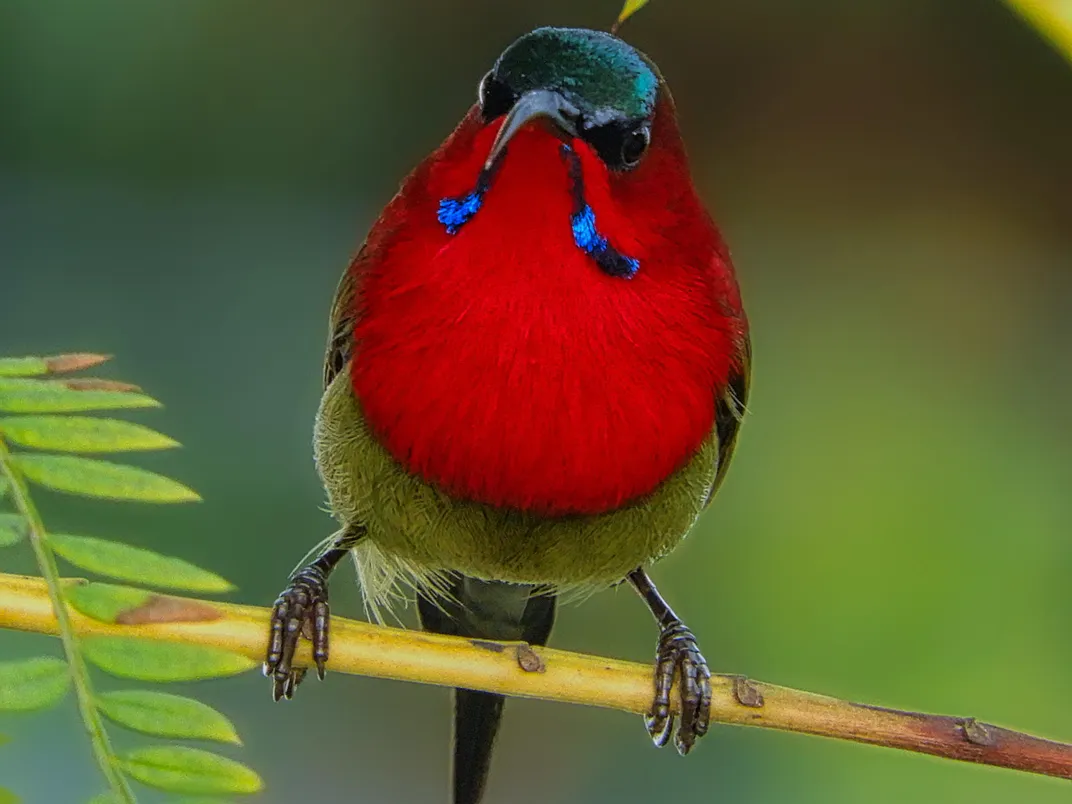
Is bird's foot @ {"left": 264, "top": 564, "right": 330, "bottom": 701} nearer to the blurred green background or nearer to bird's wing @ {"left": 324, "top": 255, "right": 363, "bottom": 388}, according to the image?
bird's wing @ {"left": 324, "top": 255, "right": 363, "bottom": 388}

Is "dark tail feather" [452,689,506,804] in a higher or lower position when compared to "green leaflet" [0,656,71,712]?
higher

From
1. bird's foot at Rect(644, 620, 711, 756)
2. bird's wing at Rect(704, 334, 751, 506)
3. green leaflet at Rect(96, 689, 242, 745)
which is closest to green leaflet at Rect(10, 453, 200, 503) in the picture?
green leaflet at Rect(96, 689, 242, 745)

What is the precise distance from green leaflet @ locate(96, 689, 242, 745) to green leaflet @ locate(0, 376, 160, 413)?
0.57 ft

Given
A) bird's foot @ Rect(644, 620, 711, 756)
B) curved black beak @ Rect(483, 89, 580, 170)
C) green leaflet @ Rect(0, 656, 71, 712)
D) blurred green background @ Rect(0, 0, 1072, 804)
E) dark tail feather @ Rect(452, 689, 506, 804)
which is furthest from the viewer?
blurred green background @ Rect(0, 0, 1072, 804)

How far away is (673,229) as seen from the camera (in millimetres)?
1469

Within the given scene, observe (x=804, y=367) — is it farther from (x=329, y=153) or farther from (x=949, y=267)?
(x=329, y=153)

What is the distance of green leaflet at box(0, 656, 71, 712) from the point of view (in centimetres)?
76

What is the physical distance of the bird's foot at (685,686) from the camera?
1.80 meters

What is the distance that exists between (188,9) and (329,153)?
0.44 m

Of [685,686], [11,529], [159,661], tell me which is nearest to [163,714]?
[159,661]

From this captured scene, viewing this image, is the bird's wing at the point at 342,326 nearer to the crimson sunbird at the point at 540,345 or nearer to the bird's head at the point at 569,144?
the crimson sunbird at the point at 540,345

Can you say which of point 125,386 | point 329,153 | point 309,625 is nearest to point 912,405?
point 329,153

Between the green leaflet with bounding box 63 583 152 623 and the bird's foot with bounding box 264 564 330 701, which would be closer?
the green leaflet with bounding box 63 583 152 623

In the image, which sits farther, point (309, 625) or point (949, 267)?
point (949, 267)
